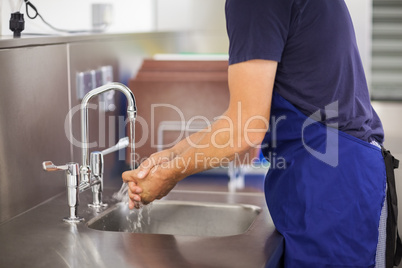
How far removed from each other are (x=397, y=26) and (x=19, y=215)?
7.62 ft

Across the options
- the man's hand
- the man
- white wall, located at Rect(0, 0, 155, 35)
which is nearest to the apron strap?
the man

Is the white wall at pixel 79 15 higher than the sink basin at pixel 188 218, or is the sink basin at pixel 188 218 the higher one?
the white wall at pixel 79 15

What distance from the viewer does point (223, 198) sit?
1.94 meters

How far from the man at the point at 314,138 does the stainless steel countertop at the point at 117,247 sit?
0.11 m

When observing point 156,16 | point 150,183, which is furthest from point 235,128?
point 156,16

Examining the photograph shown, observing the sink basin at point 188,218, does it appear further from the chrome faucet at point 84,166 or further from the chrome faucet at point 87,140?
the chrome faucet at point 84,166

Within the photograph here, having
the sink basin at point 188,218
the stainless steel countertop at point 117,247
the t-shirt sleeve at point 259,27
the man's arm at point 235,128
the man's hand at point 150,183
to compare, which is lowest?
the sink basin at point 188,218

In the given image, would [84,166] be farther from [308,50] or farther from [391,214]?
[391,214]

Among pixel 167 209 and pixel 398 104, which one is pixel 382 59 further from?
pixel 167 209

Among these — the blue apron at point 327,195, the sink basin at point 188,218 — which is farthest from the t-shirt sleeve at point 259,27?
the sink basin at point 188,218

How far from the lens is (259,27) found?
4.45 ft

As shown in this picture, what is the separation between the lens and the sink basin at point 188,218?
1.84m

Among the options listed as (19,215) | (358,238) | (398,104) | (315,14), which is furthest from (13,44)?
(398,104)

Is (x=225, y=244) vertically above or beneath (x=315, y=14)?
beneath
